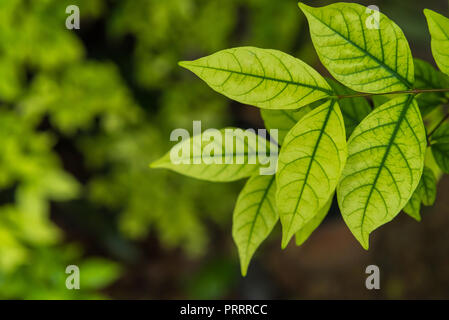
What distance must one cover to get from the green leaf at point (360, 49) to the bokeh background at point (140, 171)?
1.04m

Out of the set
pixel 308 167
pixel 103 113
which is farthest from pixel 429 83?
pixel 103 113

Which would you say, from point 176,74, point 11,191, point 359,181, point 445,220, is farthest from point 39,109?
point 445,220

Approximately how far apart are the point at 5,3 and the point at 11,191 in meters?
0.72

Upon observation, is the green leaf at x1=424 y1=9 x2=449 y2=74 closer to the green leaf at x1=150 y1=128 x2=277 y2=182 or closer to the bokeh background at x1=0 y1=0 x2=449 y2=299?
the green leaf at x1=150 y1=128 x2=277 y2=182

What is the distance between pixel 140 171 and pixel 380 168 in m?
1.57

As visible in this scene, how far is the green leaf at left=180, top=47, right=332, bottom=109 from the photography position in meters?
0.38

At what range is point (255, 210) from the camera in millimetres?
444

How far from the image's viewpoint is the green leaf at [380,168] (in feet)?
1.17

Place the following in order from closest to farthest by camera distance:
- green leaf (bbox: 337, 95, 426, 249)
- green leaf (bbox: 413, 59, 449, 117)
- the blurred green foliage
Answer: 1. green leaf (bbox: 337, 95, 426, 249)
2. green leaf (bbox: 413, 59, 449, 117)
3. the blurred green foliage

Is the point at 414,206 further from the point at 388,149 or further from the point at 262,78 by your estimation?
the point at 262,78

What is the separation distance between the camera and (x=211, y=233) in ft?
8.12

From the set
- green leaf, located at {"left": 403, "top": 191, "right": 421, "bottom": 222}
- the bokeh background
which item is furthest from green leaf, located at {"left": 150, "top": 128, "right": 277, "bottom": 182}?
the bokeh background

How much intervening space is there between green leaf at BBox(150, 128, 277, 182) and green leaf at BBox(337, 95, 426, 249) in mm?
100

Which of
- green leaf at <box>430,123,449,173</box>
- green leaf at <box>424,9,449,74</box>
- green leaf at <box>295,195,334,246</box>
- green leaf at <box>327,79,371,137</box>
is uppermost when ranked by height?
Result: green leaf at <box>424,9,449,74</box>
